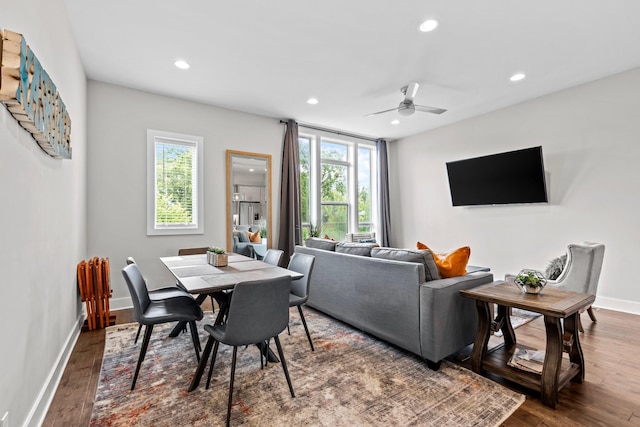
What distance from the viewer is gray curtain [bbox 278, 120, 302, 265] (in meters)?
5.38

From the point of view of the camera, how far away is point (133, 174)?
13.7ft

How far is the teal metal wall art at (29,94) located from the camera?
4.09 ft

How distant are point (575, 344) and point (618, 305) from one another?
8.60 feet

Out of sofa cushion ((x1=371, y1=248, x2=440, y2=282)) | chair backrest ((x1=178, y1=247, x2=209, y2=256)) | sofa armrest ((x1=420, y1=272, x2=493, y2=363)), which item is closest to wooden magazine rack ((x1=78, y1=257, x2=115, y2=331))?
chair backrest ((x1=178, y1=247, x2=209, y2=256))

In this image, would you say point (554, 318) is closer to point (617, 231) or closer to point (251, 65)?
point (617, 231)

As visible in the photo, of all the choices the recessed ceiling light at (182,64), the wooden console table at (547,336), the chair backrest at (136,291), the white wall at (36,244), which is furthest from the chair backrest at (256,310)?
the recessed ceiling light at (182,64)

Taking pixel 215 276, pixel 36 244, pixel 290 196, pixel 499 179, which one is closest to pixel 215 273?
pixel 215 276

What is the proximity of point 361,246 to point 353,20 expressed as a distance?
2165 mm

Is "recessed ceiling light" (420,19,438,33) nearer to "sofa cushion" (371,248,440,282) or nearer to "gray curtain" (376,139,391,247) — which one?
"sofa cushion" (371,248,440,282)

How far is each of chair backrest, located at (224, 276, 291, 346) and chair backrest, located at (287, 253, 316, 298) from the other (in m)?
0.82

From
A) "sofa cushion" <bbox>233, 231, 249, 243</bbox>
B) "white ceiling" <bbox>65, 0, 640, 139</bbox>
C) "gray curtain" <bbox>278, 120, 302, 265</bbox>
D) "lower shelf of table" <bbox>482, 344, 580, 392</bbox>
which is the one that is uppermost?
"white ceiling" <bbox>65, 0, 640, 139</bbox>

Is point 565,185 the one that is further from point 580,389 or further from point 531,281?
point 580,389

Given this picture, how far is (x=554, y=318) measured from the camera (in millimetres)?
1904

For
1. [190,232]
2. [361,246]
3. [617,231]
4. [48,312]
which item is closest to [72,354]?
[48,312]
